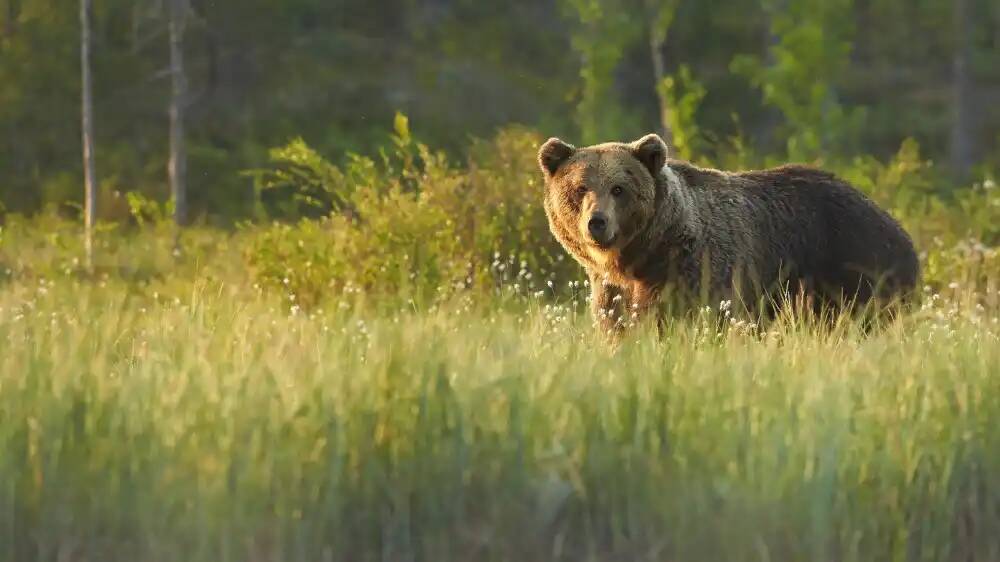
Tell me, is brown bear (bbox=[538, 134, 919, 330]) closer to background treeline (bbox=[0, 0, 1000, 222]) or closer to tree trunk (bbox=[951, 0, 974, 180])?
background treeline (bbox=[0, 0, 1000, 222])

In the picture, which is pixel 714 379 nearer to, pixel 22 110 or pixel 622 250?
pixel 622 250

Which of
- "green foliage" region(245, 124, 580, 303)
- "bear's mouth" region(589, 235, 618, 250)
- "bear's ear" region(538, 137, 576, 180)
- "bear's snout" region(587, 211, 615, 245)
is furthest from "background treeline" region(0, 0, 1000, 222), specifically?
"bear's snout" region(587, 211, 615, 245)

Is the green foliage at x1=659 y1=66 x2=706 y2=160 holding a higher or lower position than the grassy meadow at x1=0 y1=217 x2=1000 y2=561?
higher

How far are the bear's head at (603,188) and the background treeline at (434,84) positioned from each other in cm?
839

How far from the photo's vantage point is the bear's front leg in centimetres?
688

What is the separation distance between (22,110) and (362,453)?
1759cm

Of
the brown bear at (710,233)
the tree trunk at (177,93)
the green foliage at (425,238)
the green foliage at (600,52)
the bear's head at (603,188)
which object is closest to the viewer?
the bear's head at (603,188)

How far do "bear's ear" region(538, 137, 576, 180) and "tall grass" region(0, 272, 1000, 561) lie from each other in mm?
2010

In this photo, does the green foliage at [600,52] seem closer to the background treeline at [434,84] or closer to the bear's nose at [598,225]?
the background treeline at [434,84]

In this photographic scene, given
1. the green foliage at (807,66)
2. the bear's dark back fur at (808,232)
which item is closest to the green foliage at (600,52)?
the green foliage at (807,66)

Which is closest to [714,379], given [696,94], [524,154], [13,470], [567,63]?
[13,470]

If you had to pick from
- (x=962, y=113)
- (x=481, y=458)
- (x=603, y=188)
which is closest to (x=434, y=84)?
(x=962, y=113)

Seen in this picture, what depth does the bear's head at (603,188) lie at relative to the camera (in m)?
6.67

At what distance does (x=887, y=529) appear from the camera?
14.7 feet
